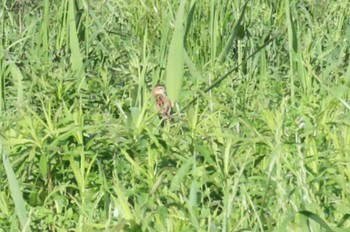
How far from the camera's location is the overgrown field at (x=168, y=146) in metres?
1.79

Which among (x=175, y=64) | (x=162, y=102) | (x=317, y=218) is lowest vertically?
(x=317, y=218)

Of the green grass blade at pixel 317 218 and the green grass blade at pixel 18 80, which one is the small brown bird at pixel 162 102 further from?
the green grass blade at pixel 317 218

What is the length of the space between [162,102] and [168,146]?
29 cm

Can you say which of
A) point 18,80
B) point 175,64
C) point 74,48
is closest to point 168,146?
point 175,64

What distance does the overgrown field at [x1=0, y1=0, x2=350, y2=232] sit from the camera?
1795mm

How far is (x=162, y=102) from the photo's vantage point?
2.41m

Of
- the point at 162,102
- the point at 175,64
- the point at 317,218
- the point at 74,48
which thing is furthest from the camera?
the point at 74,48

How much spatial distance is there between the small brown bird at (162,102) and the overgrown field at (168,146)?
0.08ft

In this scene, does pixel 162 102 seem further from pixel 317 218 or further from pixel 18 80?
pixel 317 218

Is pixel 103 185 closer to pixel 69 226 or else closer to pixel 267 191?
pixel 69 226

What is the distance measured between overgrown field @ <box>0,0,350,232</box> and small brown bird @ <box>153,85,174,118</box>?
0.03 metres

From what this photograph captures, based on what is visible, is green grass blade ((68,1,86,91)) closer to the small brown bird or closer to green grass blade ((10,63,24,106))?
green grass blade ((10,63,24,106))

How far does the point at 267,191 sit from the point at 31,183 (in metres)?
0.55

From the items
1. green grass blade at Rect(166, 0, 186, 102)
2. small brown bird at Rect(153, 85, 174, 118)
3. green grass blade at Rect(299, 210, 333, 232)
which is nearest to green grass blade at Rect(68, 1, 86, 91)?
small brown bird at Rect(153, 85, 174, 118)
